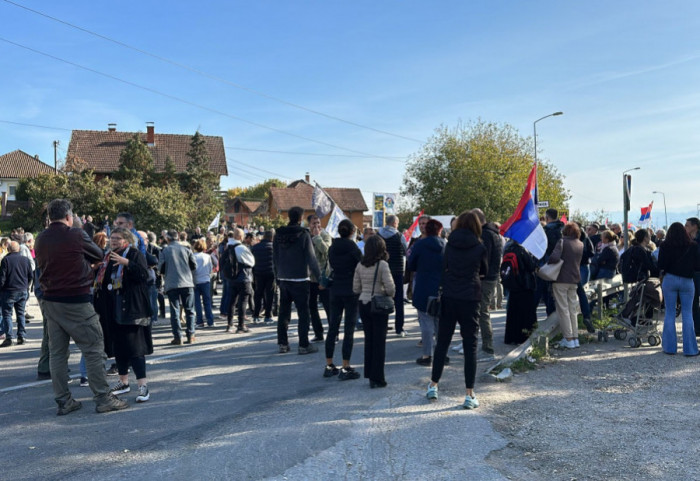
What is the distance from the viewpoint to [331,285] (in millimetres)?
8516

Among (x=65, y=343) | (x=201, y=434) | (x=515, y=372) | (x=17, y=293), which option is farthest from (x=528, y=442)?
(x=17, y=293)

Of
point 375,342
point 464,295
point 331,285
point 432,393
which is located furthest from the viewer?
point 331,285

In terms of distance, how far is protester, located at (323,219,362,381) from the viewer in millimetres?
7359

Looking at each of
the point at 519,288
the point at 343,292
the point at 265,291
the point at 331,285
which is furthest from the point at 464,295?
the point at 265,291

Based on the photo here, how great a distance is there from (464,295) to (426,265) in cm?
205

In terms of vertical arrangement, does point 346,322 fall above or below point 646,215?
below

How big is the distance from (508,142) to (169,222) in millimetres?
29955

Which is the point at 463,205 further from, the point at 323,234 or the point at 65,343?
the point at 65,343

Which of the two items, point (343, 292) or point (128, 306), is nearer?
point (128, 306)

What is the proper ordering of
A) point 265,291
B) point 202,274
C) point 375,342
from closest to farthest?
1. point 375,342
2. point 202,274
3. point 265,291

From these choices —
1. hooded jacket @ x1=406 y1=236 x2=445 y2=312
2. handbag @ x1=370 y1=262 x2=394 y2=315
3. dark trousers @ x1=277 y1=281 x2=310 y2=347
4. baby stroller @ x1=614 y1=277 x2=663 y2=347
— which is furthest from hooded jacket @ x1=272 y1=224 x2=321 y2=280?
baby stroller @ x1=614 y1=277 x2=663 y2=347

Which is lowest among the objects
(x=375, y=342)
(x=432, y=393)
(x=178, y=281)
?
(x=432, y=393)

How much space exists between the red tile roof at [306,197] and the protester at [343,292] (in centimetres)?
6914

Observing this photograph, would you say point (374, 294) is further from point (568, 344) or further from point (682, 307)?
point (682, 307)
